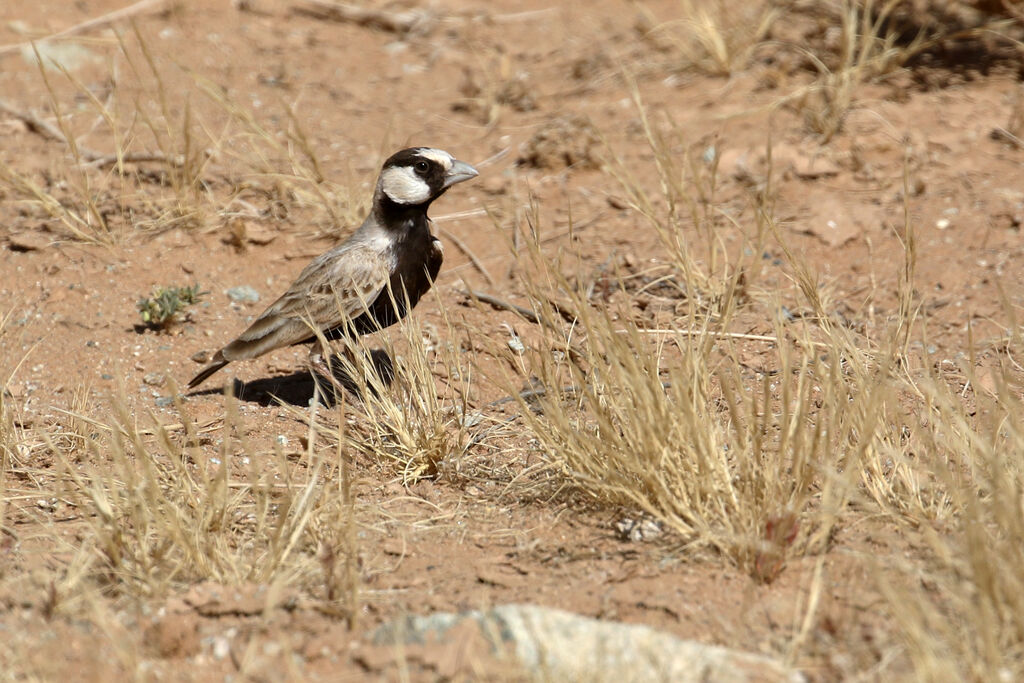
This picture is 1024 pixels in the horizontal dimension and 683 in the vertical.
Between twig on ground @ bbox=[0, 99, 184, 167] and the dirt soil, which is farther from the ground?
twig on ground @ bbox=[0, 99, 184, 167]

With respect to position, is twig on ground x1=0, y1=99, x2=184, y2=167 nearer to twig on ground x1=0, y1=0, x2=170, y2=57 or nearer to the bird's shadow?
twig on ground x1=0, y1=0, x2=170, y2=57

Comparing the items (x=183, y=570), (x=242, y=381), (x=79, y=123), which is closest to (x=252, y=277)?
(x=242, y=381)

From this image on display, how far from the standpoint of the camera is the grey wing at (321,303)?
5.13 metres

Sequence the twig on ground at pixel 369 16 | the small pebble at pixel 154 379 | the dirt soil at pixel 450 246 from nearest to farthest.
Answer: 1. the dirt soil at pixel 450 246
2. the small pebble at pixel 154 379
3. the twig on ground at pixel 369 16

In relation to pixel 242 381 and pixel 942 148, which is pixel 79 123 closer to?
pixel 242 381

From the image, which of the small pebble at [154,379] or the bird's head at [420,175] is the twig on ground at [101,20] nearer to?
the small pebble at [154,379]

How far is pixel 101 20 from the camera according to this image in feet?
26.9

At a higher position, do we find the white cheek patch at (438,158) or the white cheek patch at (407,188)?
the white cheek patch at (438,158)

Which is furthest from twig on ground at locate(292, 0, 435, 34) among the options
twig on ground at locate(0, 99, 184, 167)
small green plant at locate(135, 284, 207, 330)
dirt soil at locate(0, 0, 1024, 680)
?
small green plant at locate(135, 284, 207, 330)

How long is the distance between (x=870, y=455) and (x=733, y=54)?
4.86 m

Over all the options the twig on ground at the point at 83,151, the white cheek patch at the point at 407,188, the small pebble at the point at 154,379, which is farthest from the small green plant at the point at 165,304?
the white cheek patch at the point at 407,188

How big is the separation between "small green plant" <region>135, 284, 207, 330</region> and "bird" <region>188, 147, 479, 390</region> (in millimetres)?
435

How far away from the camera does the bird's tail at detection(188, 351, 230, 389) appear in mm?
5188

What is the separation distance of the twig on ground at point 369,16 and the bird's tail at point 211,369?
4.77m
